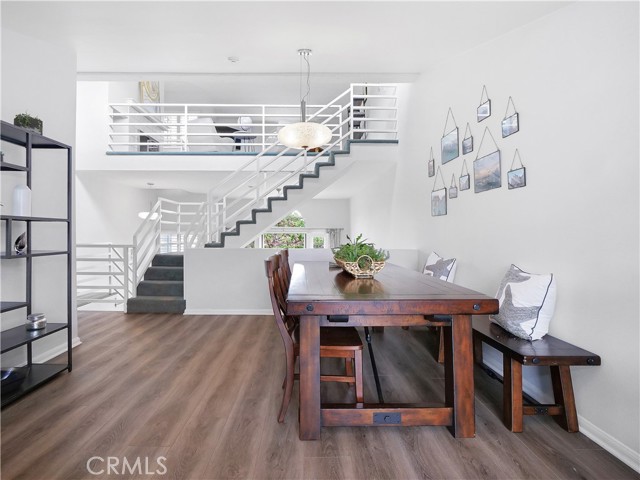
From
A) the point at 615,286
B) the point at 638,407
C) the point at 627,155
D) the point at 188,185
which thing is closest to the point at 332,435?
the point at 638,407

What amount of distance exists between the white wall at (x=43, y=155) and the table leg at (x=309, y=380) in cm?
230

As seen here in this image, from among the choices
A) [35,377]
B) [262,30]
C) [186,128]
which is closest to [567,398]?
[262,30]

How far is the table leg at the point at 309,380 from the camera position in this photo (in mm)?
1675

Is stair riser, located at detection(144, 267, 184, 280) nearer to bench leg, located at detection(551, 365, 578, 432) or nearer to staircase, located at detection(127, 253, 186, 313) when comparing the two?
staircase, located at detection(127, 253, 186, 313)

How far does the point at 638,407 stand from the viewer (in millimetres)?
1508

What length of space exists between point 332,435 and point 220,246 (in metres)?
3.42

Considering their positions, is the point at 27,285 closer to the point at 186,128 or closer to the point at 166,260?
the point at 166,260

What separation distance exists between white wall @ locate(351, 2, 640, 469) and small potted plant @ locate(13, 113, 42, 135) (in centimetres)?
337

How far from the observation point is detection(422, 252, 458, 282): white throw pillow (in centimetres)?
305

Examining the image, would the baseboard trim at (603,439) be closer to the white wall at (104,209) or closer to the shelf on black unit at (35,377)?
the shelf on black unit at (35,377)

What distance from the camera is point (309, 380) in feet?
5.52

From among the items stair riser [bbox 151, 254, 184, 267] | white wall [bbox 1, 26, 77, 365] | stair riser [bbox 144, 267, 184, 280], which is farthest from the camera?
stair riser [bbox 151, 254, 184, 267]

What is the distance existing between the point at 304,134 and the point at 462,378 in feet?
8.90

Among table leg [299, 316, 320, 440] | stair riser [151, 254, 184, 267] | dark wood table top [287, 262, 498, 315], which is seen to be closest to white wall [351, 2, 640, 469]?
dark wood table top [287, 262, 498, 315]
